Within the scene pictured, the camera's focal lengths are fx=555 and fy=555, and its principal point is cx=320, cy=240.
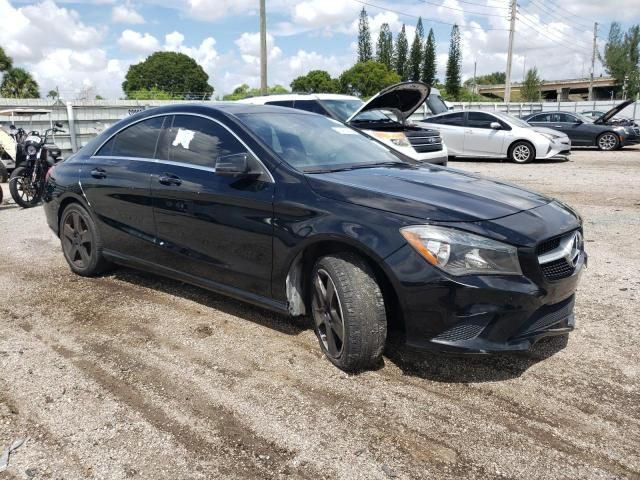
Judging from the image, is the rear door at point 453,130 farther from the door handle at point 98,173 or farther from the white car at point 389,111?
the door handle at point 98,173

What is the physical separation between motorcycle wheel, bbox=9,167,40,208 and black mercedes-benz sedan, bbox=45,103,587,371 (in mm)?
5111

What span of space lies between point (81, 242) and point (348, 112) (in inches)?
264

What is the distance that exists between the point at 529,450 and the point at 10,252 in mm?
5873

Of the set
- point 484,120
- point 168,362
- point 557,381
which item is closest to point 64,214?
point 168,362

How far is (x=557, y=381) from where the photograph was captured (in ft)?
10.3

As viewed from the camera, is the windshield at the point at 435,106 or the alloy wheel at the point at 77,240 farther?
the windshield at the point at 435,106

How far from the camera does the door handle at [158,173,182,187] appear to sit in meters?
3.99

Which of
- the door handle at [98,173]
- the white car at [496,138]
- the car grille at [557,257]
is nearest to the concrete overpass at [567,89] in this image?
the white car at [496,138]

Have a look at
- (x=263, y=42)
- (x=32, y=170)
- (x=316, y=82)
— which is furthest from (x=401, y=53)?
(x=32, y=170)

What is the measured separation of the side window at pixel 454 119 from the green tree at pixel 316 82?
6734 cm

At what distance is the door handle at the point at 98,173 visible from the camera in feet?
15.3

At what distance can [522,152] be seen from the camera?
49.2ft

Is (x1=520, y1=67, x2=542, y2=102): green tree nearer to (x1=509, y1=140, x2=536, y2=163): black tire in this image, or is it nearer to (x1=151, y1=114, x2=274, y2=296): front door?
(x1=509, y1=140, x2=536, y2=163): black tire

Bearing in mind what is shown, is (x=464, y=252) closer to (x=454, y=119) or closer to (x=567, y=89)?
(x=454, y=119)
